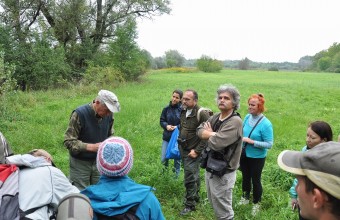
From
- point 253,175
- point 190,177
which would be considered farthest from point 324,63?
point 190,177

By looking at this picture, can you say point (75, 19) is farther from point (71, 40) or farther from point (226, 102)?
point (226, 102)

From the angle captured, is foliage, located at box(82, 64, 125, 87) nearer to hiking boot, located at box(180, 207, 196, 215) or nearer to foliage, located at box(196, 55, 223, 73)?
hiking boot, located at box(180, 207, 196, 215)

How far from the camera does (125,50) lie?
87.8 feet

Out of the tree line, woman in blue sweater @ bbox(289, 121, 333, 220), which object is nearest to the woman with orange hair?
woman in blue sweater @ bbox(289, 121, 333, 220)

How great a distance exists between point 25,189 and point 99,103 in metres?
2.05

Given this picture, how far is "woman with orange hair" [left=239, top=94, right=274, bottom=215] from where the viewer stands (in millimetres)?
5082

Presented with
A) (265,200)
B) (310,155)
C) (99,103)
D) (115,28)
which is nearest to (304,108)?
(265,200)

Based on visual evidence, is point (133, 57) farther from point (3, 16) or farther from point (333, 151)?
point (333, 151)

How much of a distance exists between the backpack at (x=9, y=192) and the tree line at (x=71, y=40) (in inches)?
666

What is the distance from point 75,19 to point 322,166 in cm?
2592

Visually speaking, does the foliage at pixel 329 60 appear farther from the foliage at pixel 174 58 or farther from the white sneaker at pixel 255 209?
the white sneaker at pixel 255 209

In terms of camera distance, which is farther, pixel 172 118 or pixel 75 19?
pixel 75 19

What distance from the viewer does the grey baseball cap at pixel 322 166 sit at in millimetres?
1345

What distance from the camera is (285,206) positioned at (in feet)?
18.0
